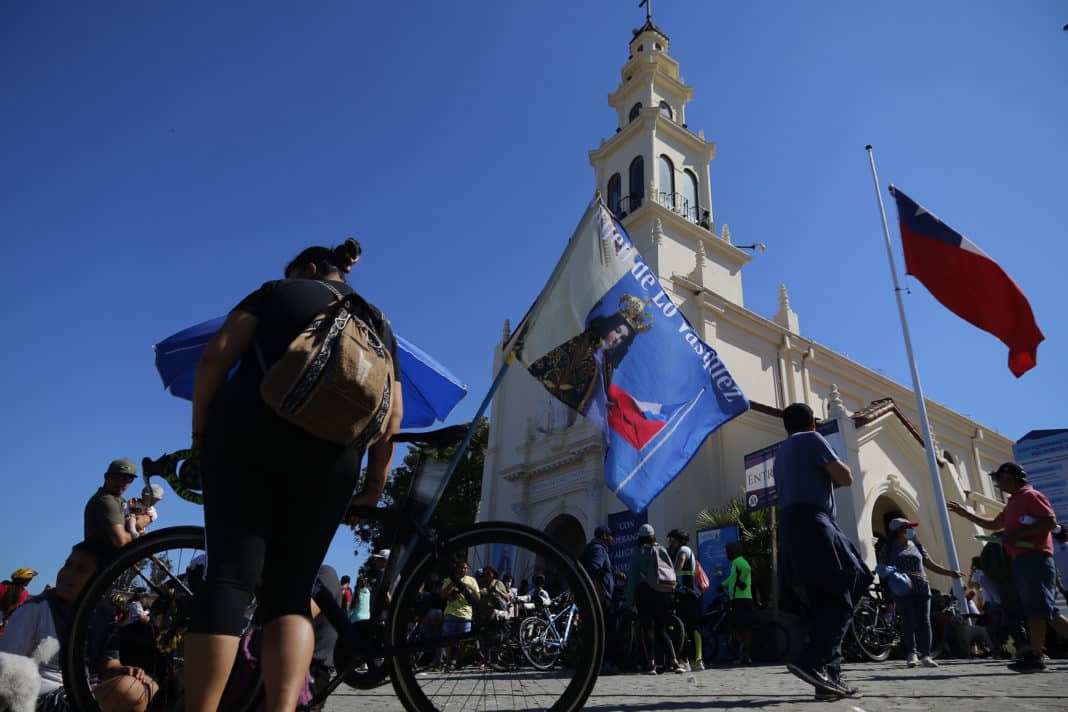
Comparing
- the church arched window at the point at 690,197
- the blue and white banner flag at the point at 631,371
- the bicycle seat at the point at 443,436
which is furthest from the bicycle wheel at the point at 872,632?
the church arched window at the point at 690,197

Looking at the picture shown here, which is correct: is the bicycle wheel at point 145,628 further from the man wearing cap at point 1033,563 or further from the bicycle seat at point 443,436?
the man wearing cap at point 1033,563

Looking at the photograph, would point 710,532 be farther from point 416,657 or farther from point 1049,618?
point 416,657

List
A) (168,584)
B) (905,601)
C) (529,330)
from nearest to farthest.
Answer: (168,584) → (529,330) → (905,601)

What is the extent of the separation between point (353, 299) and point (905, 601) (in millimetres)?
7412

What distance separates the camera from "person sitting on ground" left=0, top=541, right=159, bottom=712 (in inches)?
96.4

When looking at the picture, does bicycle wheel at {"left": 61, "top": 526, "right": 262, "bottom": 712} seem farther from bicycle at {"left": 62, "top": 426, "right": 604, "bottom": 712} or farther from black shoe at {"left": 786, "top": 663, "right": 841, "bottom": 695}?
Answer: black shoe at {"left": 786, "top": 663, "right": 841, "bottom": 695}

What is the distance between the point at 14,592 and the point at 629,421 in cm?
618

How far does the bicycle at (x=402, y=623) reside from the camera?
7.46ft

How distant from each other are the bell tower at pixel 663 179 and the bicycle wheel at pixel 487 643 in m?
19.9

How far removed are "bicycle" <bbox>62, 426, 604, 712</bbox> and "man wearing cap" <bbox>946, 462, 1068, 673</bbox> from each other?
4.85m

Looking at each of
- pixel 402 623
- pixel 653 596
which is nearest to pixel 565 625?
pixel 402 623

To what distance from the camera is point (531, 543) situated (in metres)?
2.41

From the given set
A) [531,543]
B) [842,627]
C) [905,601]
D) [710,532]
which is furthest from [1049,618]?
[710,532]

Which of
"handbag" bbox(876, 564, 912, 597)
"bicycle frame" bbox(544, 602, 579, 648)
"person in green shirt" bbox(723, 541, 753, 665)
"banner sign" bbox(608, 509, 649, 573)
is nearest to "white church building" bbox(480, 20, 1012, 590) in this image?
"banner sign" bbox(608, 509, 649, 573)
